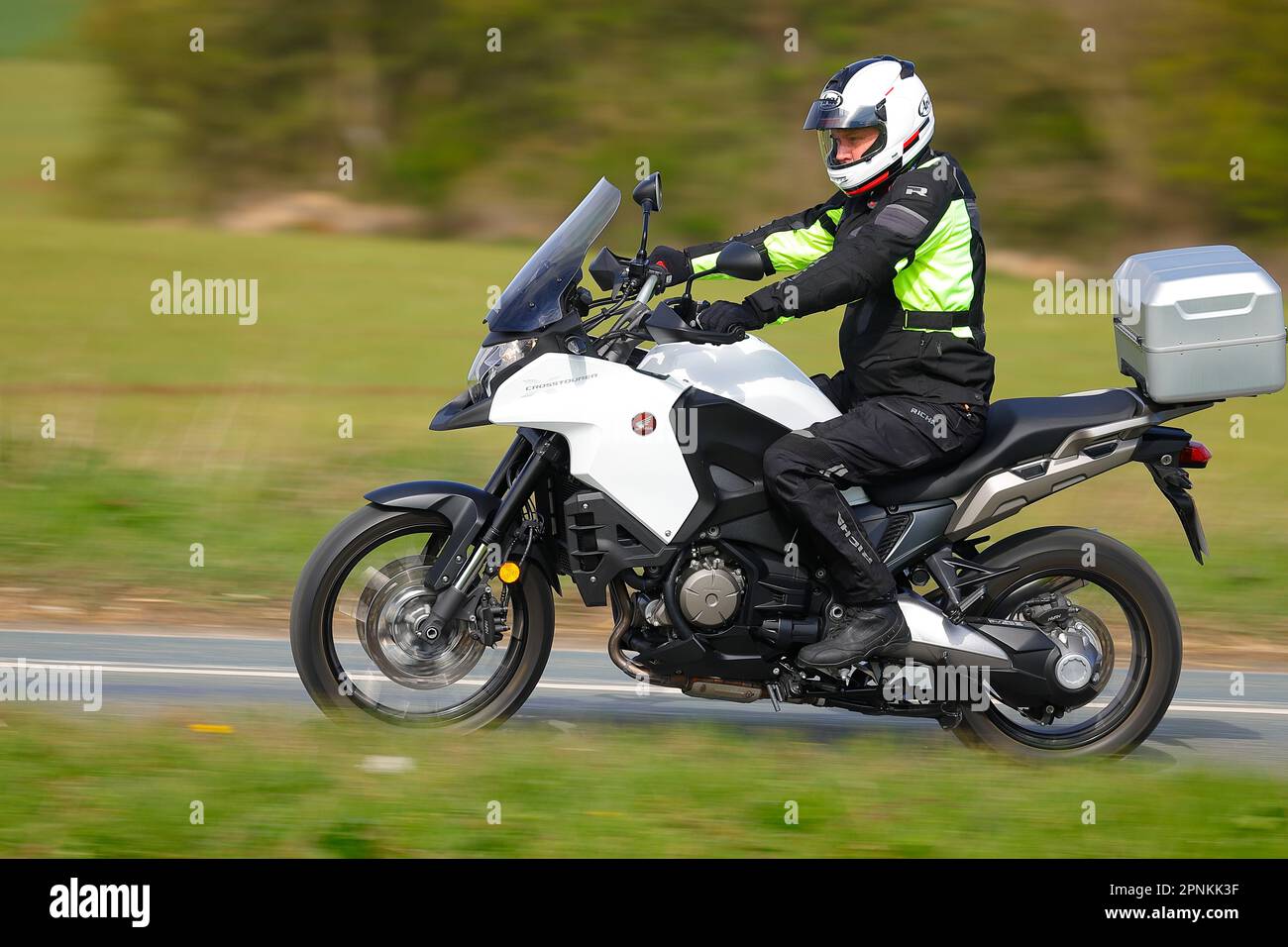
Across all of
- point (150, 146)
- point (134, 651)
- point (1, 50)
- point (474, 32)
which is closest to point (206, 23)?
point (150, 146)

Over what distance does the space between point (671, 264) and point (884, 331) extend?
0.72 metres

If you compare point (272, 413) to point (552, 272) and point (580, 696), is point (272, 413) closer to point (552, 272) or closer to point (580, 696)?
point (580, 696)

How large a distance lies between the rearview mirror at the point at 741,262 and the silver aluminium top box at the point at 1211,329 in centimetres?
136

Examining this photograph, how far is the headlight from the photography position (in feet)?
16.5

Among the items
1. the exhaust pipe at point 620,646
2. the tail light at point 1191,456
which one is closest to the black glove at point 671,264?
the exhaust pipe at point 620,646

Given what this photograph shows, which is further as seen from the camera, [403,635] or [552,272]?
[403,635]

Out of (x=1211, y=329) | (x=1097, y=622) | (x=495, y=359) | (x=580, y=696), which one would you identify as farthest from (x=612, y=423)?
(x=1211, y=329)

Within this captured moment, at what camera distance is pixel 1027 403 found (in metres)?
5.32

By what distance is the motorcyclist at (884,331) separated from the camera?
493cm

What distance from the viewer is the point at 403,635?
5168 millimetres

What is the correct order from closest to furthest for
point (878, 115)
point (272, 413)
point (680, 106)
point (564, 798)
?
point (564, 798) → point (878, 115) → point (272, 413) → point (680, 106)

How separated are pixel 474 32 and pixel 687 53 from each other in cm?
294

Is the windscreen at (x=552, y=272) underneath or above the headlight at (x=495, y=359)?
above

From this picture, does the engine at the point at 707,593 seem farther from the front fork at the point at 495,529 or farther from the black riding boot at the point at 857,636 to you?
the front fork at the point at 495,529
